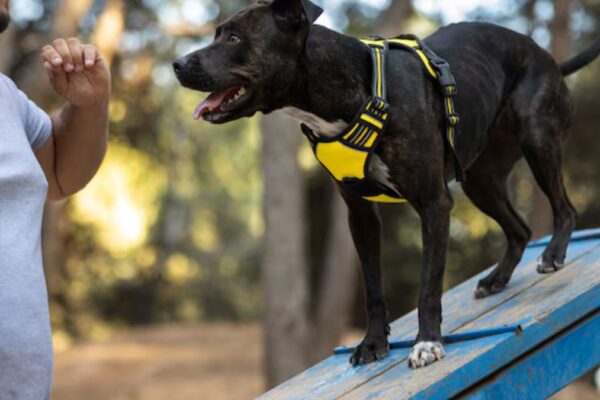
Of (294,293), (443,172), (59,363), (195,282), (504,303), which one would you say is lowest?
(195,282)

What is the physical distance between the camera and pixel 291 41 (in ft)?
11.8

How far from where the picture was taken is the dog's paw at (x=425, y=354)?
11.6 feet

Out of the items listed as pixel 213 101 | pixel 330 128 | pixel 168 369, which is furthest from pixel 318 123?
pixel 168 369

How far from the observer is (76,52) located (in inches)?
128

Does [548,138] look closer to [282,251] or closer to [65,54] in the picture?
[65,54]

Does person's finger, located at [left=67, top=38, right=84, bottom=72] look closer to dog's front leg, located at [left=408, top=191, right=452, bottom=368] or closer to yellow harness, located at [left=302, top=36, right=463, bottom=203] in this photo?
yellow harness, located at [left=302, top=36, right=463, bottom=203]

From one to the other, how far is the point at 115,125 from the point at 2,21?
1678 centimetres

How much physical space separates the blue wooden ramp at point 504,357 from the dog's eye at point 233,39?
1384mm

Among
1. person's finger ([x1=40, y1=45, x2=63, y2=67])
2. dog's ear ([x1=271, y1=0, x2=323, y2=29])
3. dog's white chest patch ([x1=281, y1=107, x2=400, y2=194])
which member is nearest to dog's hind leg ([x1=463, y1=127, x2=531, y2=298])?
dog's white chest patch ([x1=281, y1=107, x2=400, y2=194])

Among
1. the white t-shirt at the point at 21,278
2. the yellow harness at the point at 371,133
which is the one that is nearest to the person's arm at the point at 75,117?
the white t-shirt at the point at 21,278

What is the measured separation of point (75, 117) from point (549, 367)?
2.02 metres

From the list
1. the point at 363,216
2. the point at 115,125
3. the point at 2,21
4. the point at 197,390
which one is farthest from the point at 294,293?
the point at 115,125

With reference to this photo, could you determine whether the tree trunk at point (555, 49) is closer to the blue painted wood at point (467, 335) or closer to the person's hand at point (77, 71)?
the blue painted wood at point (467, 335)

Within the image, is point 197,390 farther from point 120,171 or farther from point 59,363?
point 120,171
